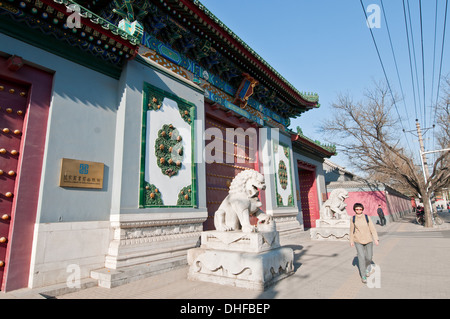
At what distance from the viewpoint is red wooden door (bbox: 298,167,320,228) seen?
14.2 metres

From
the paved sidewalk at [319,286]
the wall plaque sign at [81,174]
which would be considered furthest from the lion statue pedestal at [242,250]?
the wall plaque sign at [81,174]

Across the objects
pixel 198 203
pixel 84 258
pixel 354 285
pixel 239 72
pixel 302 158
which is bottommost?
pixel 354 285

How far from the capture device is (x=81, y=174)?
14.4 ft

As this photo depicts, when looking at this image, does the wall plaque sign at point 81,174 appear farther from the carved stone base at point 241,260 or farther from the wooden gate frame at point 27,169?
the carved stone base at point 241,260

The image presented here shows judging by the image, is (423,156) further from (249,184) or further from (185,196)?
(185,196)

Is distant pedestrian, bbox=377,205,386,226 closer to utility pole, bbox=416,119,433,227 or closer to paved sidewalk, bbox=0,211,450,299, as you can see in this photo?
utility pole, bbox=416,119,433,227

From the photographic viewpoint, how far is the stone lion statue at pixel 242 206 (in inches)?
184

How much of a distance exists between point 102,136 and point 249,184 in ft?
9.42

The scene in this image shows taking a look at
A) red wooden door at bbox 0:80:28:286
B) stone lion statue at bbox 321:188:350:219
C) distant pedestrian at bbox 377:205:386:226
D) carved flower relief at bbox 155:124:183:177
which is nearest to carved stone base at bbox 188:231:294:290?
carved flower relief at bbox 155:124:183:177

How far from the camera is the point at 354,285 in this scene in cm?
394
